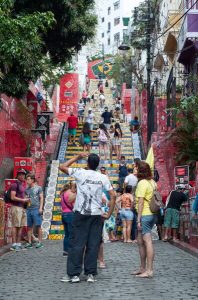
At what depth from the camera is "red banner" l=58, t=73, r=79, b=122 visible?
53225mm

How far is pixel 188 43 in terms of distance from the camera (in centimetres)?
3173

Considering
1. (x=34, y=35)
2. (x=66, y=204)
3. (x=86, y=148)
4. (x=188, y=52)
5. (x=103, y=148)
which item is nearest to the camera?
(x=66, y=204)

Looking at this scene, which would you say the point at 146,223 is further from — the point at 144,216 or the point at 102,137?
the point at 102,137

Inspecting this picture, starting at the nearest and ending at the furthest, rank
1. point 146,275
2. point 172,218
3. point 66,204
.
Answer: point 146,275 → point 66,204 → point 172,218

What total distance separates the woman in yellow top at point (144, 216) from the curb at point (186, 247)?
4049 millimetres

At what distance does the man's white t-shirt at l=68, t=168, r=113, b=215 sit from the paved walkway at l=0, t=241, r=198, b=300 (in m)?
1.04

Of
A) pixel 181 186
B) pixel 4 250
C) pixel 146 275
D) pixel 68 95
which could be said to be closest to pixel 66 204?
pixel 4 250

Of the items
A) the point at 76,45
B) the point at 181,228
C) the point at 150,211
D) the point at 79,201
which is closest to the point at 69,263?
the point at 79,201

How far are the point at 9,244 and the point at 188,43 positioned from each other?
15.0m

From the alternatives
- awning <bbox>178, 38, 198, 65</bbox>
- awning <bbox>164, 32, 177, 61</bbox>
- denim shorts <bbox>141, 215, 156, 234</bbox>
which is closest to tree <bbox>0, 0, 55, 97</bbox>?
denim shorts <bbox>141, 215, 156, 234</bbox>

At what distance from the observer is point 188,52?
3369 centimetres

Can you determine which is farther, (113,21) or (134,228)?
(113,21)

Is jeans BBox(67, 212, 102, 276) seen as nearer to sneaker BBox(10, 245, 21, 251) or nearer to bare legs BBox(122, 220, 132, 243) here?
sneaker BBox(10, 245, 21, 251)

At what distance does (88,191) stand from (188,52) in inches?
896
